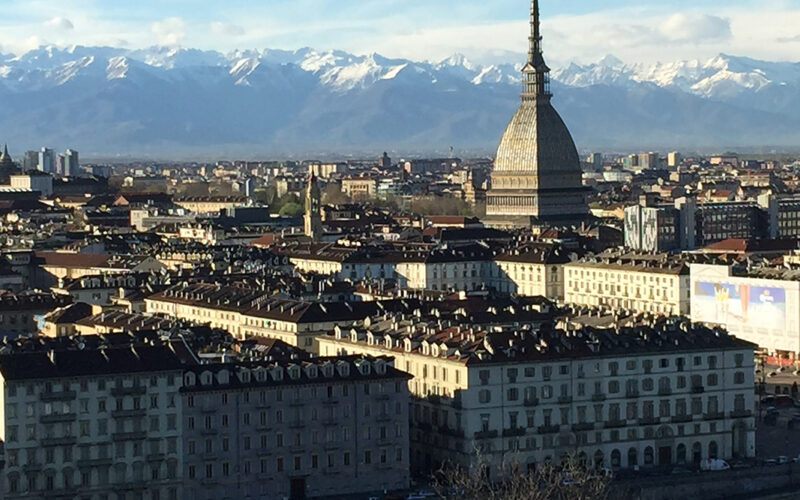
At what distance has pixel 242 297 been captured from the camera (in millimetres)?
74312

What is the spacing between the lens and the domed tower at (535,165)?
149625 mm

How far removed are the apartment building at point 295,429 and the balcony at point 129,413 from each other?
0.96 m

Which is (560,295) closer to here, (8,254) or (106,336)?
(8,254)

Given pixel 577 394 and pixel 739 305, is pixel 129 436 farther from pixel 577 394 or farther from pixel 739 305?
pixel 739 305

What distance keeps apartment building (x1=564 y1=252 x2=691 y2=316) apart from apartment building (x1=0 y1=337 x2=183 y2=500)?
125 ft

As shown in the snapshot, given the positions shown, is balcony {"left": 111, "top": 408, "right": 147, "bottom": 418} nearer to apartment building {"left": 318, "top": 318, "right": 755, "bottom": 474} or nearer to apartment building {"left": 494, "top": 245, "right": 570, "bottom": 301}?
apartment building {"left": 318, "top": 318, "right": 755, "bottom": 474}

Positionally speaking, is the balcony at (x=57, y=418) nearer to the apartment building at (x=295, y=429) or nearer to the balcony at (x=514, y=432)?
the apartment building at (x=295, y=429)

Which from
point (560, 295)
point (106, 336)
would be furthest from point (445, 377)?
point (560, 295)

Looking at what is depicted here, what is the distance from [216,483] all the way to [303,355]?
7.28 m

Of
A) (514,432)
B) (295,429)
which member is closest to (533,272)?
(514,432)

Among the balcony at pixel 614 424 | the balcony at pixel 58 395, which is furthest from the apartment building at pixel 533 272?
the balcony at pixel 58 395

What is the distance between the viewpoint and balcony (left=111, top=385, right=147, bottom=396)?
49.2m

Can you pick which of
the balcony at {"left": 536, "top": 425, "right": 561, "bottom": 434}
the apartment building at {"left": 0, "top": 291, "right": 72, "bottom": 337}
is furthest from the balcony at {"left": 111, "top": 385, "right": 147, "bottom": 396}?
the apartment building at {"left": 0, "top": 291, "right": 72, "bottom": 337}

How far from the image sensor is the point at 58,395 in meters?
48.6
